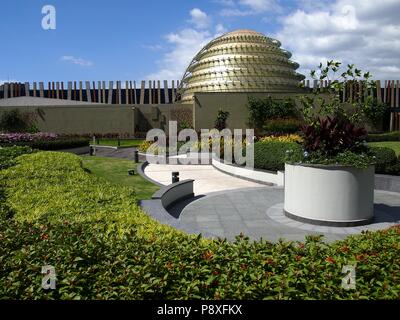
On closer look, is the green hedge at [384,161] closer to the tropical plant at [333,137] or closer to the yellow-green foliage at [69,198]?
the tropical plant at [333,137]

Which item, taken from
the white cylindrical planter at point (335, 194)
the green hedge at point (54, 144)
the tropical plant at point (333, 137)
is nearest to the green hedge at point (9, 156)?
the green hedge at point (54, 144)

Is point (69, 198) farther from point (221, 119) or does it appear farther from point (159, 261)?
point (221, 119)

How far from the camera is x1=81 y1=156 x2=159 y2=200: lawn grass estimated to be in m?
12.7

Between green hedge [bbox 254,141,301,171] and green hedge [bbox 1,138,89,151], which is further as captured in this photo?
green hedge [bbox 1,138,89,151]

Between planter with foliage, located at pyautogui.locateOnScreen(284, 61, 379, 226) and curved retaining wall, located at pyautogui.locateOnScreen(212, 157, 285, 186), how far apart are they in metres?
5.22

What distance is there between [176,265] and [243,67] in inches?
1939

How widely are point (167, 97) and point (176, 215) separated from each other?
271 feet

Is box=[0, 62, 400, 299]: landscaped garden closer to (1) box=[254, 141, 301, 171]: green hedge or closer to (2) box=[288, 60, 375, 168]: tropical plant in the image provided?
(2) box=[288, 60, 375, 168]: tropical plant

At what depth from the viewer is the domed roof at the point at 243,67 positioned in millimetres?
50125

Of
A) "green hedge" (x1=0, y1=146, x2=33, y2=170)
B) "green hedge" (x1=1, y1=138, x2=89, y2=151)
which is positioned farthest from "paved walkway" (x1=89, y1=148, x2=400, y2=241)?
"green hedge" (x1=1, y1=138, x2=89, y2=151)

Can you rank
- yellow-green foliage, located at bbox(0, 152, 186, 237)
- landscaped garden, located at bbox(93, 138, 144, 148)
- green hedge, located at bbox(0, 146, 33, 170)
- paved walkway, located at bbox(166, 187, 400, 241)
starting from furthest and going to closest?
landscaped garden, located at bbox(93, 138, 144, 148)
green hedge, located at bbox(0, 146, 33, 170)
paved walkway, located at bbox(166, 187, 400, 241)
yellow-green foliage, located at bbox(0, 152, 186, 237)
